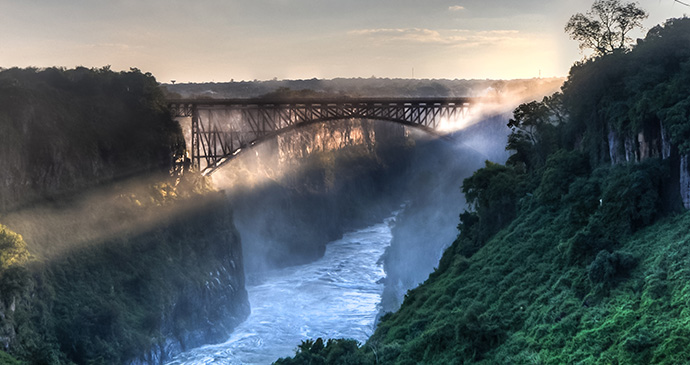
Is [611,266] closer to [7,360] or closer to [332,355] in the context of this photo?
[332,355]

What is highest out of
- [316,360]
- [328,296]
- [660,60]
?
[660,60]

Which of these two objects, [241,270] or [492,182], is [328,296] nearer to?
[241,270]

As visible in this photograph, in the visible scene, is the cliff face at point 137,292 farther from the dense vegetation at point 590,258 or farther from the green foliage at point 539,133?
the green foliage at point 539,133

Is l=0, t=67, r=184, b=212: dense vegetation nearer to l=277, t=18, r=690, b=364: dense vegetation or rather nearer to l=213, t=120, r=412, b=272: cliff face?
l=213, t=120, r=412, b=272: cliff face

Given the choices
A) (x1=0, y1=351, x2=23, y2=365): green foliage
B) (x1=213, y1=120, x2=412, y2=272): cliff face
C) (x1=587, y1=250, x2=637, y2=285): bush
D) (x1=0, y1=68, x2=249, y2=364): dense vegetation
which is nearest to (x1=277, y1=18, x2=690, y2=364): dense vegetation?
(x1=587, y1=250, x2=637, y2=285): bush

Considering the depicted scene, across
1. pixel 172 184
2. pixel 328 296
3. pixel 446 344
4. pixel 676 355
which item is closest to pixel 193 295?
pixel 172 184

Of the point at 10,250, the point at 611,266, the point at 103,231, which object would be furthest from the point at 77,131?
the point at 611,266
